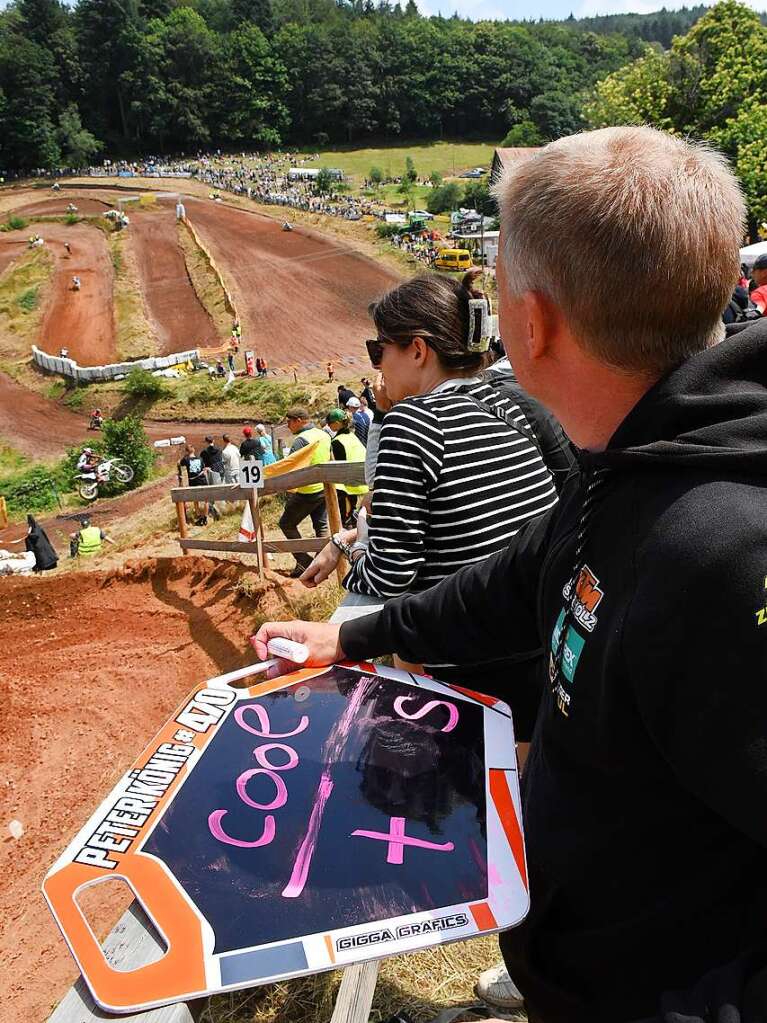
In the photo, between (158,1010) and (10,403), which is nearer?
(158,1010)

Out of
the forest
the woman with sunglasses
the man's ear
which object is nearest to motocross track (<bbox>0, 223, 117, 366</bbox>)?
the woman with sunglasses

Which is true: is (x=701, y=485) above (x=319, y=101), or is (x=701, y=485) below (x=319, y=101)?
below

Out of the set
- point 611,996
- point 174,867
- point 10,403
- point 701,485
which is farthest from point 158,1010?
point 10,403

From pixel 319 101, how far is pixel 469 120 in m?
21.4

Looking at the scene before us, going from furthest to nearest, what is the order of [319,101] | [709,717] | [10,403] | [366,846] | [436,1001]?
[319,101]
[10,403]
[436,1001]
[366,846]
[709,717]

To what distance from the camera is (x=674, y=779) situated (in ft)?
3.68

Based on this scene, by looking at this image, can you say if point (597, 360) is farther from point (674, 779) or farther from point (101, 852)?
point (101, 852)

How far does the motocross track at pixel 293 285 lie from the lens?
1323 inches

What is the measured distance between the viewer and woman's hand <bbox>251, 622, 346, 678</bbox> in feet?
6.13

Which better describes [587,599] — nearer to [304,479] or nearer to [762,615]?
[762,615]

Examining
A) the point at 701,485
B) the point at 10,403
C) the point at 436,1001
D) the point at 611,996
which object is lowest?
the point at 10,403

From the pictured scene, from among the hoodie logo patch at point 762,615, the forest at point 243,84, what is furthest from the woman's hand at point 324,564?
the forest at point 243,84

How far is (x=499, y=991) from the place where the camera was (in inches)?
82.0

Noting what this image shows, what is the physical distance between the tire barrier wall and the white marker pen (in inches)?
1444
